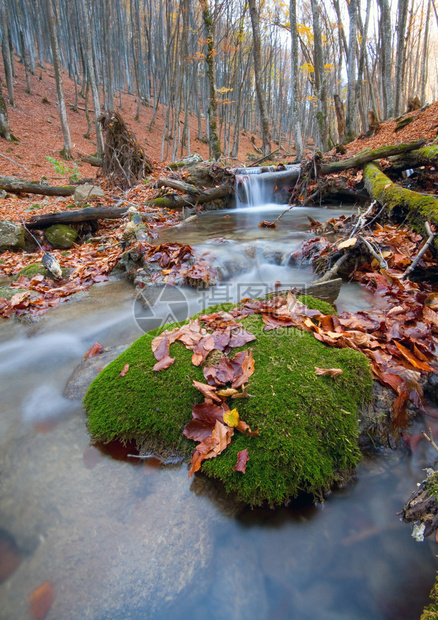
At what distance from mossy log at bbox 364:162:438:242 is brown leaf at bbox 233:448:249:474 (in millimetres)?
3569

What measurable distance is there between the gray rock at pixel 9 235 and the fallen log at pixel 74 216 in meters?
0.29

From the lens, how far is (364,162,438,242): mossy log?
421 cm

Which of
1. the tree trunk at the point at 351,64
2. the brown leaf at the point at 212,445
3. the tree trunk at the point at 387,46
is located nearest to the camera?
the brown leaf at the point at 212,445

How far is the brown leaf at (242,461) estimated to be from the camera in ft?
5.34

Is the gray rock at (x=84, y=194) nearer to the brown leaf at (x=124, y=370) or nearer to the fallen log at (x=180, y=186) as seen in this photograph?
the fallen log at (x=180, y=186)

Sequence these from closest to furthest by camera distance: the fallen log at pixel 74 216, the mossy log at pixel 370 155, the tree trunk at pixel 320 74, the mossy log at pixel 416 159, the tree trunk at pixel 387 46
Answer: the mossy log at pixel 416 159
the fallen log at pixel 74 216
the mossy log at pixel 370 155
the tree trunk at pixel 387 46
the tree trunk at pixel 320 74

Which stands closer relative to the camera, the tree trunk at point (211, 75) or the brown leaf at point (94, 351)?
the brown leaf at point (94, 351)

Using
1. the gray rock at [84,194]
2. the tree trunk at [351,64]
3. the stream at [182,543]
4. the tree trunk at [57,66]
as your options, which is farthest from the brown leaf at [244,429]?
the tree trunk at [57,66]

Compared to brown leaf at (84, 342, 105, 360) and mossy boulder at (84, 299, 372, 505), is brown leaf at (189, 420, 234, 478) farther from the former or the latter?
brown leaf at (84, 342, 105, 360)

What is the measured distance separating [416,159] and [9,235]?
30.7 feet

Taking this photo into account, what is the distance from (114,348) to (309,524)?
2.18 meters

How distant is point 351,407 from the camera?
188 centimetres

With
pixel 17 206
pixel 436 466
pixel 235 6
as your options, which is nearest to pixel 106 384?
pixel 436 466

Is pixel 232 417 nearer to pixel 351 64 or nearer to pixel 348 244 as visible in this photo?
pixel 348 244
